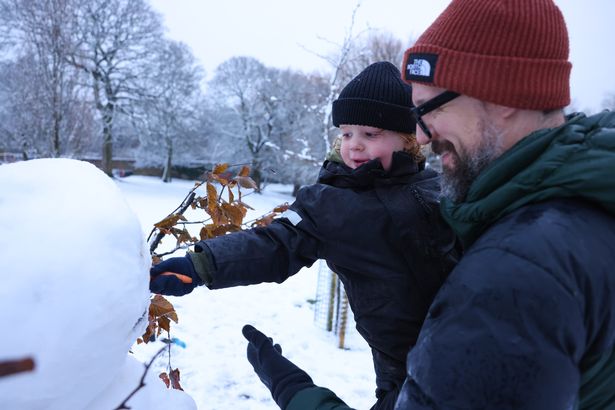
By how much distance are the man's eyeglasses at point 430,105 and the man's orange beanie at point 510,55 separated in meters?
0.03

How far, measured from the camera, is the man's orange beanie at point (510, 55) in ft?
3.31

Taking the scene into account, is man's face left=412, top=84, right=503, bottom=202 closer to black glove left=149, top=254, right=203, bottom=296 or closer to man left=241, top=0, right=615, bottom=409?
man left=241, top=0, right=615, bottom=409

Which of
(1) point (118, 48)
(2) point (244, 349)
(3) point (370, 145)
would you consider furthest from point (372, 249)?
(1) point (118, 48)

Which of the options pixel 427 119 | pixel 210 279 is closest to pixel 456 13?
pixel 427 119

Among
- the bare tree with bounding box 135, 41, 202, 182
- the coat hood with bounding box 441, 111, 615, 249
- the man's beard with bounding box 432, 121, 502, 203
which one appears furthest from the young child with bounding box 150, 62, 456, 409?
the bare tree with bounding box 135, 41, 202, 182

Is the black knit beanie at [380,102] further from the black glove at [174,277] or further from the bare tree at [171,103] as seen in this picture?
the bare tree at [171,103]

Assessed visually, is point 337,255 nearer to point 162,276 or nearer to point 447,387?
point 162,276

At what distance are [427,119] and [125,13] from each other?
86.1ft

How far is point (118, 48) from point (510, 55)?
25788mm

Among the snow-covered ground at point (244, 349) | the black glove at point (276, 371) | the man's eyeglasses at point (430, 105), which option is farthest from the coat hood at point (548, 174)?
the snow-covered ground at point (244, 349)

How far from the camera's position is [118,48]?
2288 centimetres

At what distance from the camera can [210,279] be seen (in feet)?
4.75

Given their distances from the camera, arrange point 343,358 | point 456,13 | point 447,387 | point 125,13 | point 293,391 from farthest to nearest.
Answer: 1. point 125,13
2. point 343,358
3. point 293,391
4. point 456,13
5. point 447,387

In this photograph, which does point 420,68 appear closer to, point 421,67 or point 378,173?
point 421,67
